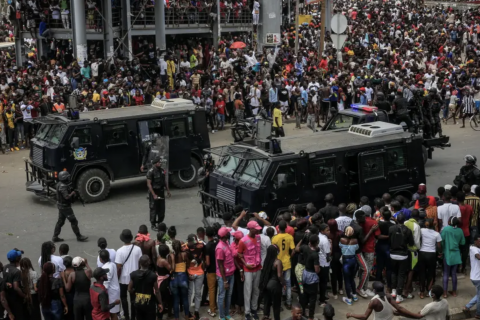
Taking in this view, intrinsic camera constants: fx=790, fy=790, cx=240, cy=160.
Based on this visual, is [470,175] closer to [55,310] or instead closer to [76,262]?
[76,262]

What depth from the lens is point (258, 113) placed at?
25.5 m

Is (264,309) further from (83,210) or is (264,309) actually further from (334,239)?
(83,210)

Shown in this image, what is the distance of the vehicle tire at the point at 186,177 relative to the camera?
19086 mm

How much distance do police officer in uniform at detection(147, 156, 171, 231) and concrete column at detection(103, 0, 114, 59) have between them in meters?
16.5

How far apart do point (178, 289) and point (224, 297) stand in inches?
29.3

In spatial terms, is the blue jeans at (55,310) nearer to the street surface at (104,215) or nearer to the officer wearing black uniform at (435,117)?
the street surface at (104,215)

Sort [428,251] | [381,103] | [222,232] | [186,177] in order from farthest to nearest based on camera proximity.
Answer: [381,103]
[186,177]
[428,251]
[222,232]

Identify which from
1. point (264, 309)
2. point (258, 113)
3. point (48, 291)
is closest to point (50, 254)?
point (48, 291)

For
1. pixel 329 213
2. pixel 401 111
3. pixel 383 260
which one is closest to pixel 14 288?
pixel 329 213

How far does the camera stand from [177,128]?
61.3ft

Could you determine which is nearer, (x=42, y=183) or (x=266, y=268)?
(x=266, y=268)

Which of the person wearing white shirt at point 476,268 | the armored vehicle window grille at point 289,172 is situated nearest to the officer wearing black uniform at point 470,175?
the armored vehicle window grille at point 289,172

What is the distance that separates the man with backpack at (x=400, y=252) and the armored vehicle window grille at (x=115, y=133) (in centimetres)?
778

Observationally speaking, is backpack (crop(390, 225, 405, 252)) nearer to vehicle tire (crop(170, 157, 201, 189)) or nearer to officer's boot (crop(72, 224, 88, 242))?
officer's boot (crop(72, 224, 88, 242))
